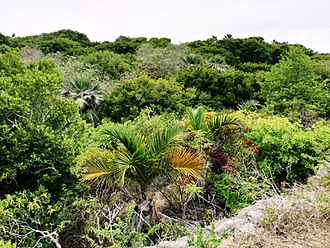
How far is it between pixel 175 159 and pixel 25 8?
22.1 metres

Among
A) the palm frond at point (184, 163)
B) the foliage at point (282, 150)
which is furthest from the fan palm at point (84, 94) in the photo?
the palm frond at point (184, 163)

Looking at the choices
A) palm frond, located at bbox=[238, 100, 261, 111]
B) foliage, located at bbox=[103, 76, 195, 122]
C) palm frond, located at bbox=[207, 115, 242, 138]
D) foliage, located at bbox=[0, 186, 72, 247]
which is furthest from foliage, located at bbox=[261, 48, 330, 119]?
foliage, located at bbox=[0, 186, 72, 247]

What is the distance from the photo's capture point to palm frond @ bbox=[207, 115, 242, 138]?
913 centimetres

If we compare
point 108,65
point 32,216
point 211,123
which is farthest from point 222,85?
point 32,216

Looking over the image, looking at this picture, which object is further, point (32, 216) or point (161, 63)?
point (161, 63)

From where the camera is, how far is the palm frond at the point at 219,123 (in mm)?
9133

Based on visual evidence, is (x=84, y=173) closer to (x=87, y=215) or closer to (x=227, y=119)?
(x=87, y=215)

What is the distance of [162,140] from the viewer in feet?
23.9

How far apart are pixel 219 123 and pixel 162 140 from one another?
2.42m

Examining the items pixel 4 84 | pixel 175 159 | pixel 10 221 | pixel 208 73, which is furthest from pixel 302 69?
pixel 10 221

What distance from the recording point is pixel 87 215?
8.38 metres

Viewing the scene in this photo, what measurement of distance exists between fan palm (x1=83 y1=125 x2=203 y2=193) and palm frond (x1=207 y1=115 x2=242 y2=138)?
188cm

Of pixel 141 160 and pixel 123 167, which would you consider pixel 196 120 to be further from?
pixel 123 167

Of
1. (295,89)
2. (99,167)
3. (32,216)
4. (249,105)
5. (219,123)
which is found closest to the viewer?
(99,167)
